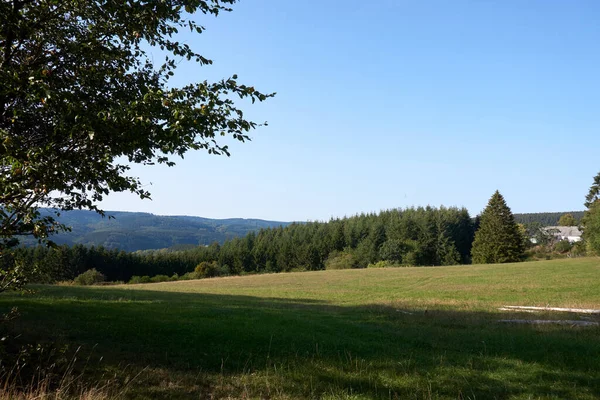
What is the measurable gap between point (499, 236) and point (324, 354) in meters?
83.3

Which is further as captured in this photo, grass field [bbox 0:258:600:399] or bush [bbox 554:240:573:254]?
bush [bbox 554:240:573:254]

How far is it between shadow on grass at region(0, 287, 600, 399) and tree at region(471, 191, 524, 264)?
246 feet

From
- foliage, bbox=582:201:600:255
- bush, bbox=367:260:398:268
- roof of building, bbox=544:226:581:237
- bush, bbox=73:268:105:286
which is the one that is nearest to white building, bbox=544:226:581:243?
roof of building, bbox=544:226:581:237

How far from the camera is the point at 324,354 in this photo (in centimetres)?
990

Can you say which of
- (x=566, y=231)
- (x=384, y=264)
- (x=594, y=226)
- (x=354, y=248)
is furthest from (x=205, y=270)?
(x=566, y=231)

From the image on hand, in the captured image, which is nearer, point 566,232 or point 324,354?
point 324,354

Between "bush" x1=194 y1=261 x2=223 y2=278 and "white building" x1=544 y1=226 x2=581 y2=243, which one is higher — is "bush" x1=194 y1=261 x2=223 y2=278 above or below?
below

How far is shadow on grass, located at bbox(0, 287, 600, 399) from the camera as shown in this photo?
24.6 ft

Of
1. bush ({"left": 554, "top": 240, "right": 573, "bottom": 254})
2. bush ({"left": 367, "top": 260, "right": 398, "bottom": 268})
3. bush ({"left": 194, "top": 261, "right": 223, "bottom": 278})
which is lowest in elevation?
bush ({"left": 194, "top": 261, "right": 223, "bottom": 278})

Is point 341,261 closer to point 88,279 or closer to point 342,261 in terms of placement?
point 342,261

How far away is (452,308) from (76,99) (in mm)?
20545

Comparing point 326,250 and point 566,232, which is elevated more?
point 566,232

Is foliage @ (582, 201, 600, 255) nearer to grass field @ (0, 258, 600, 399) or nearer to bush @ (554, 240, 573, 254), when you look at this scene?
bush @ (554, 240, 573, 254)

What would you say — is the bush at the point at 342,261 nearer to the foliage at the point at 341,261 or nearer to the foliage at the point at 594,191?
the foliage at the point at 341,261
